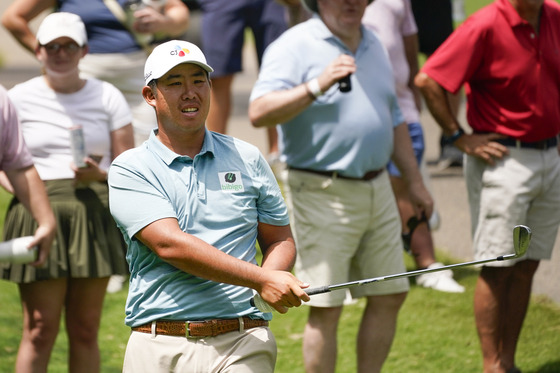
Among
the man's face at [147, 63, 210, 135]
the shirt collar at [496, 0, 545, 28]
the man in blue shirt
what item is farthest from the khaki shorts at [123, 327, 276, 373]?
the shirt collar at [496, 0, 545, 28]

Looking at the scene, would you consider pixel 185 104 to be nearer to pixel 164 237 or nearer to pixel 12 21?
pixel 164 237

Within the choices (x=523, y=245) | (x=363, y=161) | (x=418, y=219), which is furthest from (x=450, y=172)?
(x=523, y=245)

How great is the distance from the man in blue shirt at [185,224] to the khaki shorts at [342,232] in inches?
61.2

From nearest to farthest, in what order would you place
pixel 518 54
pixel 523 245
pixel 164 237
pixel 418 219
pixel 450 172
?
1. pixel 164 237
2. pixel 523 245
3. pixel 518 54
4. pixel 418 219
5. pixel 450 172

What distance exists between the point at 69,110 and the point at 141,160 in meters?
1.73

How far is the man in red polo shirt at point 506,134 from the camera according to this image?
19.0 ft

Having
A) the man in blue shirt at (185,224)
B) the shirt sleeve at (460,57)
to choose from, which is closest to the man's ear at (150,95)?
the man in blue shirt at (185,224)

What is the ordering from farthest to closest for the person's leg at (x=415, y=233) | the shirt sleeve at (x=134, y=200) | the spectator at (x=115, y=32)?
the person's leg at (x=415, y=233) → the spectator at (x=115, y=32) → the shirt sleeve at (x=134, y=200)

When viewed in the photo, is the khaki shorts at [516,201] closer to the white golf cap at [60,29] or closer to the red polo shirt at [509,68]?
the red polo shirt at [509,68]

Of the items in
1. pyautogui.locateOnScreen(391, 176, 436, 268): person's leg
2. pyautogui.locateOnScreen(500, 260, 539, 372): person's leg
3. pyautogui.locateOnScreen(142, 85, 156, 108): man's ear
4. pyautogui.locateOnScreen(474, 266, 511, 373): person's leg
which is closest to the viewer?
pyautogui.locateOnScreen(142, 85, 156, 108): man's ear

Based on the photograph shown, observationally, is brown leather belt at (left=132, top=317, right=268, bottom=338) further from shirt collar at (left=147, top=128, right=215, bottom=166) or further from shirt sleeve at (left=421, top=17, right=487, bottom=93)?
shirt sleeve at (left=421, top=17, right=487, bottom=93)

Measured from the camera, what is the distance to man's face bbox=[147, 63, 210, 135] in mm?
3832

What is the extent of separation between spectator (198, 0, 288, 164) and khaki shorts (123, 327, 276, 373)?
512 centimetres

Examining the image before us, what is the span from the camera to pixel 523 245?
13.9 feet
